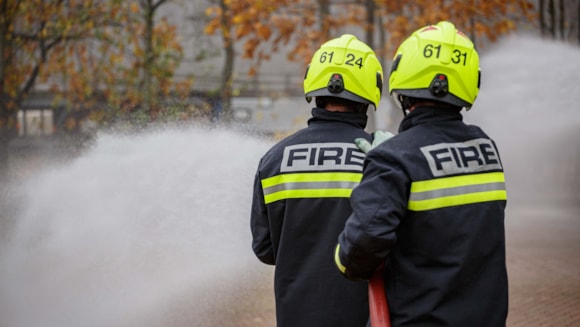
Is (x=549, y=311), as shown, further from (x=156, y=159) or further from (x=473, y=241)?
(x=473, y=241)

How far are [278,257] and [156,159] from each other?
4.45 metres

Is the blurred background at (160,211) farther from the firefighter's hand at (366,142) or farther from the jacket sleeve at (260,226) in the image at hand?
the firefighter's hand at (366,142)

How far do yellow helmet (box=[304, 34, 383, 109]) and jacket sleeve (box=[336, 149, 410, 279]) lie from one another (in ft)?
3.01

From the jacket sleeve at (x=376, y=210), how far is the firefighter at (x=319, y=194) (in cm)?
70

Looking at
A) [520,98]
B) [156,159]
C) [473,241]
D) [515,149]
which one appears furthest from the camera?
[515,149]

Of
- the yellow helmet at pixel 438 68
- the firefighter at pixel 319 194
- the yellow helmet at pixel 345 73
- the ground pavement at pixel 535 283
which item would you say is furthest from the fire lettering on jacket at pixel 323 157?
the ground pavement at pixel 535 283

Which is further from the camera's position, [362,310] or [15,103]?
[15,103]

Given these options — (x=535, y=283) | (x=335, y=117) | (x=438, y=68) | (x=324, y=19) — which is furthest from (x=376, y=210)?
(x=324, y=19)

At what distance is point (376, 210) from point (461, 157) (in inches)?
16.7

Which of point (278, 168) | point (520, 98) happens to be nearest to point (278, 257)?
point (278, 168)

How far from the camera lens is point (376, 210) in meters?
2.86

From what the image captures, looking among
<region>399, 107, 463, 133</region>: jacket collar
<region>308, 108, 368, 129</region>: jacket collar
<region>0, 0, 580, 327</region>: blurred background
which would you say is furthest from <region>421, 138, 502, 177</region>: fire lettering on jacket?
<region>0, 0, 580, 327</region>: blurred background

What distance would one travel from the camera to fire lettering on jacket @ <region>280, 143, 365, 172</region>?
12.2 ft

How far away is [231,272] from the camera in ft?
24.5
